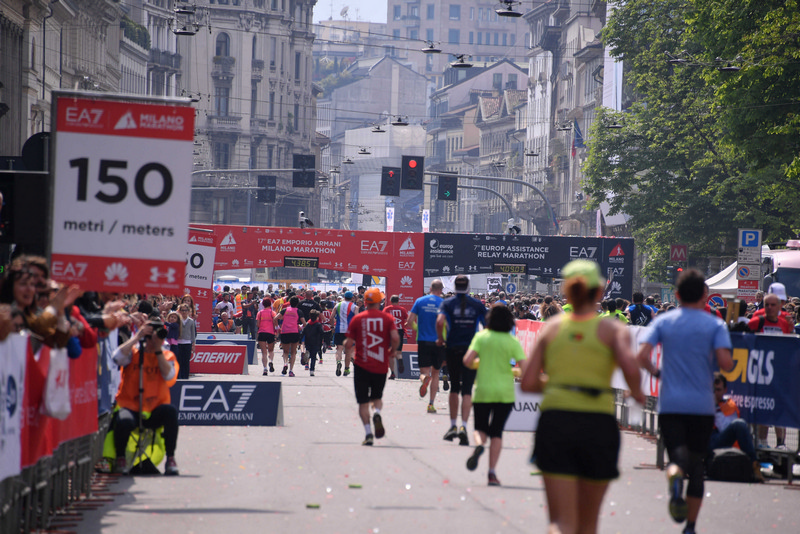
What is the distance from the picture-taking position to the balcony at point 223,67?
327 feet

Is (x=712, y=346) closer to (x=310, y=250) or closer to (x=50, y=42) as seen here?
(x=310, y=250)

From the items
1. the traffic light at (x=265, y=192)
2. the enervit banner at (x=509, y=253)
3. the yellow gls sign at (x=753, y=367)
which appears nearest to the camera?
the yellow gls sign at (x=753, y=367)

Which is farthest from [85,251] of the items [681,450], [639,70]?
[639,70]

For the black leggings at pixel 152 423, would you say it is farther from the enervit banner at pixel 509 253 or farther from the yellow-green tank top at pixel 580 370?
the enervit banner at pixel 509 253

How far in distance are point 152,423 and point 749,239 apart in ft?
51.9

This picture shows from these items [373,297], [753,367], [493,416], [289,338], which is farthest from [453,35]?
[493,416]

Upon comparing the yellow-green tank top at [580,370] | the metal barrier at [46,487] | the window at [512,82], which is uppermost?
the window at [512,82]

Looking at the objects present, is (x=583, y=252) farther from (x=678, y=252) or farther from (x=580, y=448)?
(x=580, y=448)

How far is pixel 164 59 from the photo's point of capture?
91.9m

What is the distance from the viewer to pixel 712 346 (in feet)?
27.0

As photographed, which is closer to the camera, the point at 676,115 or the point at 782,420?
the point at 782,420

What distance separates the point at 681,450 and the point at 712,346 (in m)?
0.73

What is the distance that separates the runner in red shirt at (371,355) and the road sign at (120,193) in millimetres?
4469

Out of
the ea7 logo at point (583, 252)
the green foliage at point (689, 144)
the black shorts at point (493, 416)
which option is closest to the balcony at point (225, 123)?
the green foliage at point (689, 144)
